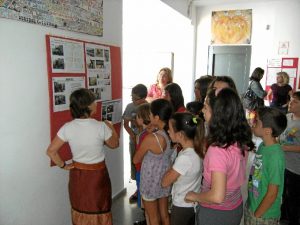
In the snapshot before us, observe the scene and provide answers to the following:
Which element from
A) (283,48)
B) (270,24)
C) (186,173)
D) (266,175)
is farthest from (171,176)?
(270,24)

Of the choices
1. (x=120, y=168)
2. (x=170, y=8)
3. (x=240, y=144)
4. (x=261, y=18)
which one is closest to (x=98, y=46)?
(x=120, y=168)

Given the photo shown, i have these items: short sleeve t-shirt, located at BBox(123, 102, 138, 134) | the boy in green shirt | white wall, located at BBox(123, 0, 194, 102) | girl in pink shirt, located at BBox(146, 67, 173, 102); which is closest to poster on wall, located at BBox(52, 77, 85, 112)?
short sleeve t-shirt, located at BBox(123, 102, 138, 134)

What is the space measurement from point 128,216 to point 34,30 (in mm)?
1949

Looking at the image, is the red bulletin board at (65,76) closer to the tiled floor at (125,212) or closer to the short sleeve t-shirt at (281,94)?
the tiled floor at (125,212)

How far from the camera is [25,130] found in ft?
5.60

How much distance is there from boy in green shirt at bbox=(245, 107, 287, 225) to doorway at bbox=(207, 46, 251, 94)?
4580 millimetres

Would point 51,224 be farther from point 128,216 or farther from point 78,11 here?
point 78,11

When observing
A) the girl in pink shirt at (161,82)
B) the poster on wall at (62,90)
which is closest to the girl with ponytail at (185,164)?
the poster on wall at (62,90)

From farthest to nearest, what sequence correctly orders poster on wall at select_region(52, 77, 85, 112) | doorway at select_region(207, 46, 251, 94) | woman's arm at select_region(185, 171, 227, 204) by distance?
doorway at select_region(207, 46, 251, 94) → poster on wall at select_region(52, 77, 85, 112) → woman's arm at select_region(185, 171, 227, 204)

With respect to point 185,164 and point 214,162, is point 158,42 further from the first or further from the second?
point 214,162

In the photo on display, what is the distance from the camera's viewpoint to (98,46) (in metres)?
2.37

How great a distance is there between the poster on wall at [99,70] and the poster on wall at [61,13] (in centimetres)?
15

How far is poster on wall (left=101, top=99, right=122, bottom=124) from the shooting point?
2539 millimetres

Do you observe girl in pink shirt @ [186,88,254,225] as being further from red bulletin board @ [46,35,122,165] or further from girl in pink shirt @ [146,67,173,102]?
girl in pink shirt @ [146,67,173,102]
